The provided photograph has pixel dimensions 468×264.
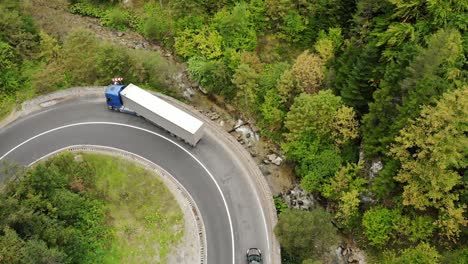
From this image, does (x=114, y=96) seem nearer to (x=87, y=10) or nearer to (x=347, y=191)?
(x=87, y=10)

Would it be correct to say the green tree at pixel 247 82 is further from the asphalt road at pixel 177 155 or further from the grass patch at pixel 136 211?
the grass patch at pixel 136 211

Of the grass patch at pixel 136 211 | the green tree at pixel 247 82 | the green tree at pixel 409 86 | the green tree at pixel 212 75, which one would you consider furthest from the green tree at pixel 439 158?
the green tree at pixel 212 75

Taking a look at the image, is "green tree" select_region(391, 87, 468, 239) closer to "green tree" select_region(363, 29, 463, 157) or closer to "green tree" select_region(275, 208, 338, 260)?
"green tree" select_region(363, 29, 463, 157)

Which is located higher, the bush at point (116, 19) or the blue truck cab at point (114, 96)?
the bush at point (116, 19)

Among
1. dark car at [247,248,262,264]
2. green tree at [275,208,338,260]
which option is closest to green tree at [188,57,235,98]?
green tree at [275,208,338,260]

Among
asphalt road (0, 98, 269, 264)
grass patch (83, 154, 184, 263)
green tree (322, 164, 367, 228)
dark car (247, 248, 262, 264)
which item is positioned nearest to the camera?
dark car (247, 248, 262, 264)

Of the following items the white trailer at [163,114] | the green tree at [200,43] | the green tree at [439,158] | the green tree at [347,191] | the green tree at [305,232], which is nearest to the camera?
the green tree at [439,158]

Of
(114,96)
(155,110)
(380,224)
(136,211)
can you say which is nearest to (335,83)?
(380,224)
